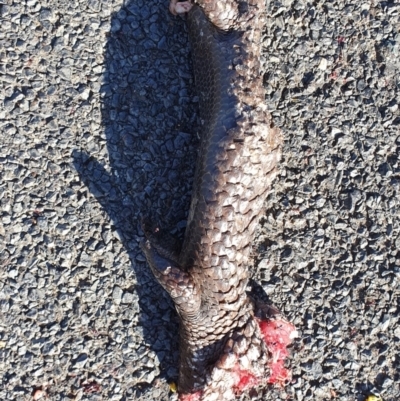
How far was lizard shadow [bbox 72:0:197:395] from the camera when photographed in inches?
215

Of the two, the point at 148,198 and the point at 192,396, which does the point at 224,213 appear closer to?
the point at 148,198

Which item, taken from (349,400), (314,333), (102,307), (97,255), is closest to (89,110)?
(97,255)

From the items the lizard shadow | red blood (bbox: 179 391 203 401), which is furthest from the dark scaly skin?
the lizard shadow

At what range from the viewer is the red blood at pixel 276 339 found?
199 inches

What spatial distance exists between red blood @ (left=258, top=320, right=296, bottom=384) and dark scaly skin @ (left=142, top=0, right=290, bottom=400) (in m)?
0.12

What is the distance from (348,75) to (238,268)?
223 centimetres

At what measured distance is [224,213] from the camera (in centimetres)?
470

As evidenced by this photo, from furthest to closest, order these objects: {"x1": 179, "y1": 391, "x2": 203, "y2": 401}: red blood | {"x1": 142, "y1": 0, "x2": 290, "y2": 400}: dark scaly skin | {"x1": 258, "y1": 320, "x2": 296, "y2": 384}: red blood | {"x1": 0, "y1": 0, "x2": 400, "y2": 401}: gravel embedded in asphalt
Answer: {"x1": 0, "y1": 0, "x2": 400, "y2": 401}: gravel embedded in asphalt < {"x1": 258, "y1": 320, "x2": 296, "y2": 384}: red blood < {"x1": 179, "y1": 391, "x2": 203, "y2": 401}: red blood < {"x1": 142, "y1": 0, "x2": 290, "y2": 400}: dark scaly skin

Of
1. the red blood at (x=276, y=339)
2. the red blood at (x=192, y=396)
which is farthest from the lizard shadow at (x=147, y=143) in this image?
the red blood at (x=276, y=339)

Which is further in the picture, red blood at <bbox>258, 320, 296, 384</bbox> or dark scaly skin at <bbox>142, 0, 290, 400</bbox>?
red blood at <bbox>258, 320, 296, 384</bbox>

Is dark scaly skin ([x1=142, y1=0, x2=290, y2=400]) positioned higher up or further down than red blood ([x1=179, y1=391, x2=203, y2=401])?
higher up

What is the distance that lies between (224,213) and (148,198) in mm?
1010

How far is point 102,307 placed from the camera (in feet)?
17.8

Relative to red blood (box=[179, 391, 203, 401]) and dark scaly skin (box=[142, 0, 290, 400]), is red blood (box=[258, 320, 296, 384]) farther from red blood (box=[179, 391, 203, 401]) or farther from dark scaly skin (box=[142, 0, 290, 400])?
red blood (box=[179, 391, 203, 401])
